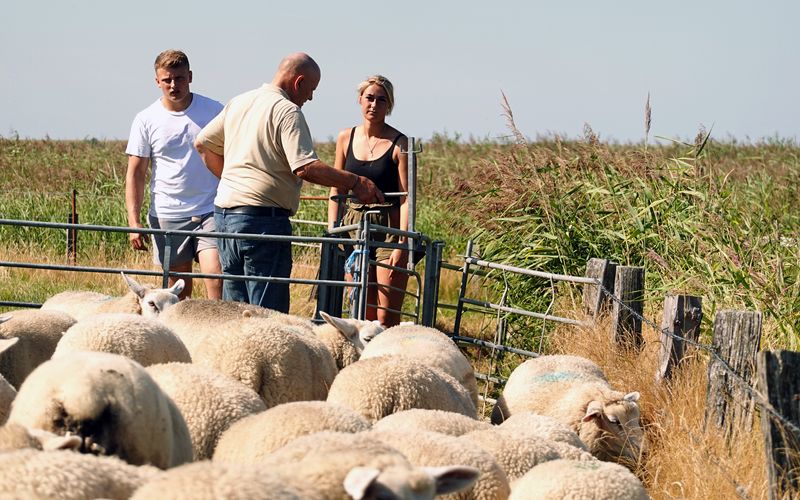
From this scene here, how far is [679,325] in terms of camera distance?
5.95m

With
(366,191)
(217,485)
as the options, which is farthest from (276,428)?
(366,191)

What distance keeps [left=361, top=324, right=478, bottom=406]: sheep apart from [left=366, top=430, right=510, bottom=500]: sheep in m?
1.71

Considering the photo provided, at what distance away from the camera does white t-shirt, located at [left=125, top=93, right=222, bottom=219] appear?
796 centimetres

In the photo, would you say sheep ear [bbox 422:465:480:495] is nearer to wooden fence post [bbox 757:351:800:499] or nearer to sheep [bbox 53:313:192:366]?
wooden fence post [bbox 757:351:800:499]

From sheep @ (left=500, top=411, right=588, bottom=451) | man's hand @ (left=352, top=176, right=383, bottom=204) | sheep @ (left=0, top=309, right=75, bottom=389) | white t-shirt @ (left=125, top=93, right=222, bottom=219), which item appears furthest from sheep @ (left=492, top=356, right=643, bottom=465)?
white t-shirt @ (left=125, top=93, right=222, bottom=219)

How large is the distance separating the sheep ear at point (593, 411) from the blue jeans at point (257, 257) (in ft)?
8.49

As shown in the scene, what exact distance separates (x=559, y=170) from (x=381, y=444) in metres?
6.80

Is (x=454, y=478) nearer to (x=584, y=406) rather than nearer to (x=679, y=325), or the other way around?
(x=584, y=406)

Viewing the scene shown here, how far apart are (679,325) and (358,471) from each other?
3.58 metres

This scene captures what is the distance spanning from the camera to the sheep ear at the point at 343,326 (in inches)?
236

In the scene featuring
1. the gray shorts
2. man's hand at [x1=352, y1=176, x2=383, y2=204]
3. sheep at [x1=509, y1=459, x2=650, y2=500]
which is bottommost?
sheep at [x1=509, y1=459, x2=650, y2=500]

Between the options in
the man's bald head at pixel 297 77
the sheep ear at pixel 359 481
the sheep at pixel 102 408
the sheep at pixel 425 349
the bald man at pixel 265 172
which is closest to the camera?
the sheep ear at pixel 359 481

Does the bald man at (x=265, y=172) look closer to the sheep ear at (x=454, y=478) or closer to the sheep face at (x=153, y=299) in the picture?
the sheep face at (x=153, y=299)

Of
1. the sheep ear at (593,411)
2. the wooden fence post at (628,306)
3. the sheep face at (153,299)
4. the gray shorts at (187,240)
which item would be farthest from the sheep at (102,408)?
the gray shorts at (187,240)
